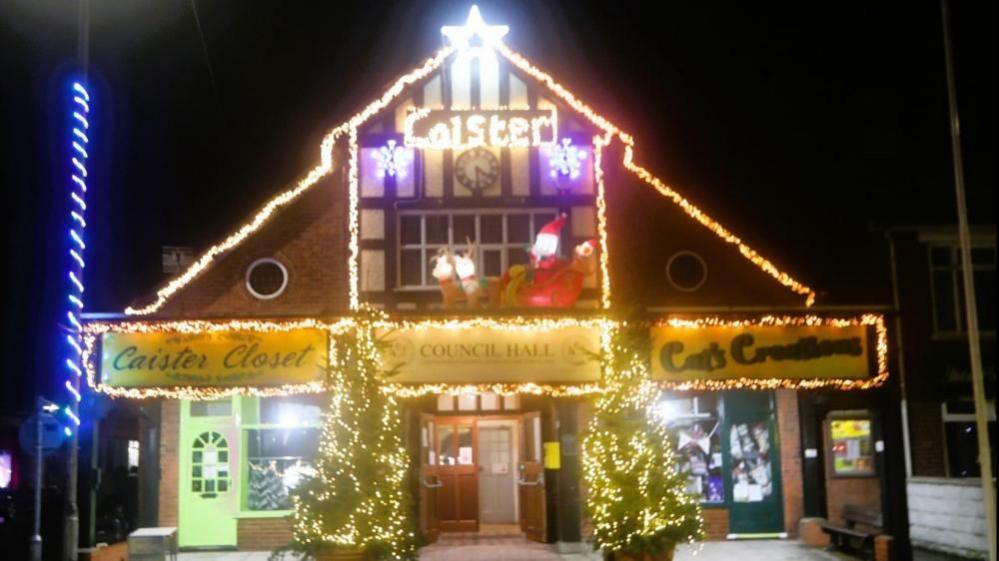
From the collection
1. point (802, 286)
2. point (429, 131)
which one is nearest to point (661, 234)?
point (802, 286)

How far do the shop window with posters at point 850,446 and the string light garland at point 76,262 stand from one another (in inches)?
526

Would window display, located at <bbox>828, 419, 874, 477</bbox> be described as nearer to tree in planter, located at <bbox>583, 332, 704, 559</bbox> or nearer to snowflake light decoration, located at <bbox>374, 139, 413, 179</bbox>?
tree in planter, located at <bbox>583, 332, 704, 559</bbox>

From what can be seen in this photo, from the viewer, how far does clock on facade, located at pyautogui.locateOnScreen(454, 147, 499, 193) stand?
1905cm

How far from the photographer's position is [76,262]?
17.2m

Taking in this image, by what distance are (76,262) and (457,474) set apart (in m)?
8.04

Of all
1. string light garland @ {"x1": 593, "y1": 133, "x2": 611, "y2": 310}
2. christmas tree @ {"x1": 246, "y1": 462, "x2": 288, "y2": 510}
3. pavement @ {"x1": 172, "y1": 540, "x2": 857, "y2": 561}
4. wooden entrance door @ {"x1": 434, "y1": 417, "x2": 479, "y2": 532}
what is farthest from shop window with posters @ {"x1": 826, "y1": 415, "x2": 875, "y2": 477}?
christmas tree @ {"x1": 246, "y1": 462, "x2": 288, "y2": 510}

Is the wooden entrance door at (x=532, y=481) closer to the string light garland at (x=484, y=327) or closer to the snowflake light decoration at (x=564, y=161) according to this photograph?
the string light garland at (x=484, y=327)

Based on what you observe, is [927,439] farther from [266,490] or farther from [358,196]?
[266,490]

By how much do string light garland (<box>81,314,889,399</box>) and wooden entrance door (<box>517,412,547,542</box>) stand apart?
306 centimetres

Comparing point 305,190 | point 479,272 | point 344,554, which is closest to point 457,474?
point 479,272

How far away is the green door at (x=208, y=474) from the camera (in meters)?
18.8

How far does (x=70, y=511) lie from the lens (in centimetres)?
1591

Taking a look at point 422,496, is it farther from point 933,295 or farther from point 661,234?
point 933,295

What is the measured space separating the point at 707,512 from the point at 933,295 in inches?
270
